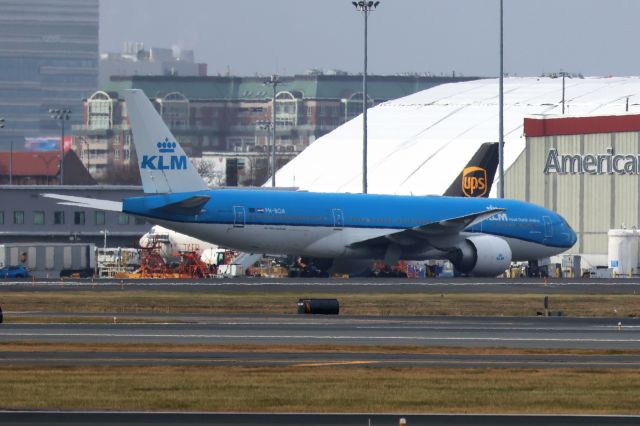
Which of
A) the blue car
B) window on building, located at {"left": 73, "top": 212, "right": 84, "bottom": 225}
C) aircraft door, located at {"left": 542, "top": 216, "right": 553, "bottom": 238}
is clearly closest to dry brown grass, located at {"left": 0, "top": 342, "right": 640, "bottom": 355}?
aircraft door, located at {"left": 542, "top": 216, "right": 553, "bottom": 238}

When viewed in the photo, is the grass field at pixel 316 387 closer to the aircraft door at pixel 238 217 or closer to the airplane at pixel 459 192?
the aircraft door at pixel 238 217

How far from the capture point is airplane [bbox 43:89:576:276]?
69438mm

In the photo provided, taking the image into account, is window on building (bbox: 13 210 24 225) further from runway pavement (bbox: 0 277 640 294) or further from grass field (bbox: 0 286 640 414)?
grass field (bbox: 0 286 640 414)

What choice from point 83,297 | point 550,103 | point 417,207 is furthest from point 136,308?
point 550,103

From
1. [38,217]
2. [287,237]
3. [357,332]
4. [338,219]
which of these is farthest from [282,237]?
[38,217]

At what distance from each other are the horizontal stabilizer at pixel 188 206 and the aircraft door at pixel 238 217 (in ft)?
4.73

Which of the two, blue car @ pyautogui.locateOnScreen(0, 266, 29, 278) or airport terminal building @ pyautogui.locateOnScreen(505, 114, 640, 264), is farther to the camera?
airport terminal building @ pyautogui.locateOnScreen(505, 114, 640, 264)

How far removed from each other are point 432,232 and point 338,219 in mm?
4445

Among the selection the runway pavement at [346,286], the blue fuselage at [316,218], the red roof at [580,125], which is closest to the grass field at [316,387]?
the runway pavement at [346,286]

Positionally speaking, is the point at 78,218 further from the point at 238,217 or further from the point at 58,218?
the point at 238,217

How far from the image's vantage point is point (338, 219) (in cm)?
7238

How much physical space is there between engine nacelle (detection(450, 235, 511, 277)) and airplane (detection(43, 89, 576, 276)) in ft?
0.15

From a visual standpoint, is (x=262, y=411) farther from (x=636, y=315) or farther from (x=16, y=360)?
(x=636, y=315)

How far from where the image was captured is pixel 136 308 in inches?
2098
